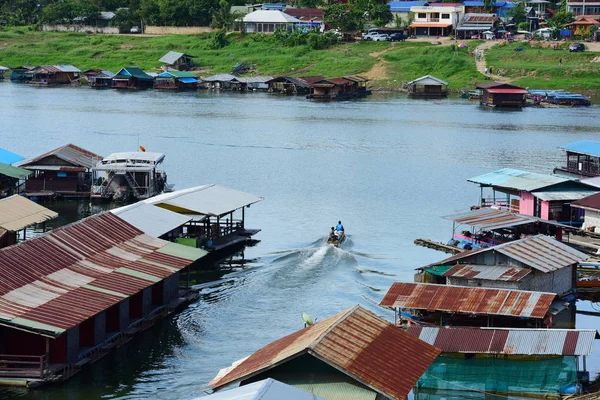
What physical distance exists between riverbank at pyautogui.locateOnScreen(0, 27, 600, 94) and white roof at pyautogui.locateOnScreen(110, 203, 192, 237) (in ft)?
233

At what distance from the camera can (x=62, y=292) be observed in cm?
2931

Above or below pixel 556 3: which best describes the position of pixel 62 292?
below

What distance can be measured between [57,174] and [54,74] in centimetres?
7005

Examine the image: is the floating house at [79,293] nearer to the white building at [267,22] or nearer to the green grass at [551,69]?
the green grass at [551,69]

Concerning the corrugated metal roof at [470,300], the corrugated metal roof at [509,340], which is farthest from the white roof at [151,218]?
the corrugated metal roof at [509,340]

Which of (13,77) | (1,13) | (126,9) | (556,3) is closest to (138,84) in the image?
(13,77)

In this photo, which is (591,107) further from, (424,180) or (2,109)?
(2,109)

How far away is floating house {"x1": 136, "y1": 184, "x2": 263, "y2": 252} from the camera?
138ft

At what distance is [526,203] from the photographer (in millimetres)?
45969

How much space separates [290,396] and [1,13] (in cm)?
13730

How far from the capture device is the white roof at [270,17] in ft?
424

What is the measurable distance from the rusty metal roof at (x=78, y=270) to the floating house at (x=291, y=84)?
2845 inches

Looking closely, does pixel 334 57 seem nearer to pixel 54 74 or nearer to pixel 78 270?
pixel 54 74

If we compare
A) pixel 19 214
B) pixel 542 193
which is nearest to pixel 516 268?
pixel 542 193
